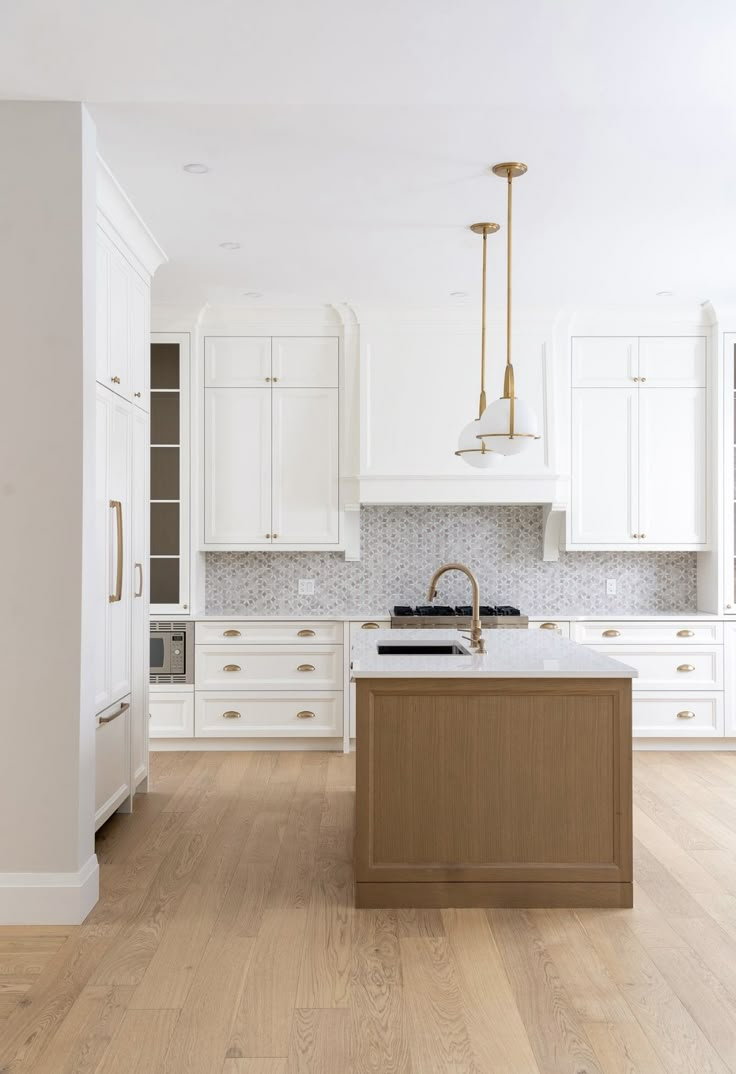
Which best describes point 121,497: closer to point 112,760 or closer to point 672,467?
point 112,760

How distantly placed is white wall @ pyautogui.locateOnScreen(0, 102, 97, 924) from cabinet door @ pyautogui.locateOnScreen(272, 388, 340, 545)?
280cm

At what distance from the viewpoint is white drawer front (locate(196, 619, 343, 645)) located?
5684 mm

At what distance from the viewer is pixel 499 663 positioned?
3.37 m

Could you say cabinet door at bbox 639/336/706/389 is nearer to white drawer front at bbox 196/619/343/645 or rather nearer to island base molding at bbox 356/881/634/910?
white drawer front at bbox 196/619/343/645

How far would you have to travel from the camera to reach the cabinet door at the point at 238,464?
231 inches

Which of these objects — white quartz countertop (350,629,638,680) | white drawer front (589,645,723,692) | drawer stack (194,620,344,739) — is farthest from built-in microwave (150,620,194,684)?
white drawer front (589,645,723,692)

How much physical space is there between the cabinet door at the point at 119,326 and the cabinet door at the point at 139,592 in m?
0.24

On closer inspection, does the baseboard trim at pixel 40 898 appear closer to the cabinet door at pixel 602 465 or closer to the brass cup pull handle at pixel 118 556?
the brass cup pull handle at pixel 118 556

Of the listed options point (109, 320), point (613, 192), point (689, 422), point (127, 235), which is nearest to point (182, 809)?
point (109, 320)

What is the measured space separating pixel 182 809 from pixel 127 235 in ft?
8.60

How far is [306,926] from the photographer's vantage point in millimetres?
3055

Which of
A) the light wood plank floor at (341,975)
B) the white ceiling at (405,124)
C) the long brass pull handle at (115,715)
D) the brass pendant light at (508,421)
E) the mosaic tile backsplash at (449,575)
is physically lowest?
the light wood plank floor at (341,975)

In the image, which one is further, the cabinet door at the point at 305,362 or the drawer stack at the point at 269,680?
the cabinet door at the point at 305,362

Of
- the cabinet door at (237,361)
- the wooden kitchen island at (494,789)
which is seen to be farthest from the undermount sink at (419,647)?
the cabinet door at (237,361)
